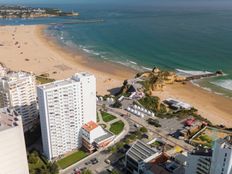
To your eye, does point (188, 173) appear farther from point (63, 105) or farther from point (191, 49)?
point (191, 49)

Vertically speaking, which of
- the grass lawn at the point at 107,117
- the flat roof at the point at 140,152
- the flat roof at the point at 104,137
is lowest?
the grass lawn at the point at 107,117

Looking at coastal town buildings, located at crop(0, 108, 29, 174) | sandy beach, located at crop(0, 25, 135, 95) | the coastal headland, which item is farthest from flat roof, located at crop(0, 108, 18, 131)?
the coastal headland

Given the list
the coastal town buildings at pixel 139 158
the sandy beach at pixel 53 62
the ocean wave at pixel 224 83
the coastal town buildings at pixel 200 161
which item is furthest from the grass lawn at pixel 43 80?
the coastal town buildings at pixel 200 161

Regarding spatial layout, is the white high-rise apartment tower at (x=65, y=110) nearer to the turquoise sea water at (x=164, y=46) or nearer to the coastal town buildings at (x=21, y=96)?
the coastal town buildings at (x=21, y=96)

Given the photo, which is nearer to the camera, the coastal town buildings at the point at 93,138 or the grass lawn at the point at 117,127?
the coastal town buildings at the point at 93,138

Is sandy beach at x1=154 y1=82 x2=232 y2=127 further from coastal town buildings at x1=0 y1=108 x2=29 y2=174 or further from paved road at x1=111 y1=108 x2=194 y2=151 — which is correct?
coastal town buildings at x1=0 y1=108 x2=29 y2=174

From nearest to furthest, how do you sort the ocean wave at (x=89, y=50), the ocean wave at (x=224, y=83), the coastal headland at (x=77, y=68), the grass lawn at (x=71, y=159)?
the grass lawn at (x=71, y=159) → the coastal headland at (x=77, y=68) → the ocean wave at (x=224, y=83) → the ocean wave at (x=89, y=50)

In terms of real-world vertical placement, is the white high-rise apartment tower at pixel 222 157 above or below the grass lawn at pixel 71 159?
above

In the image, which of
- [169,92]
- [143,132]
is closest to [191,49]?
[169,92]
